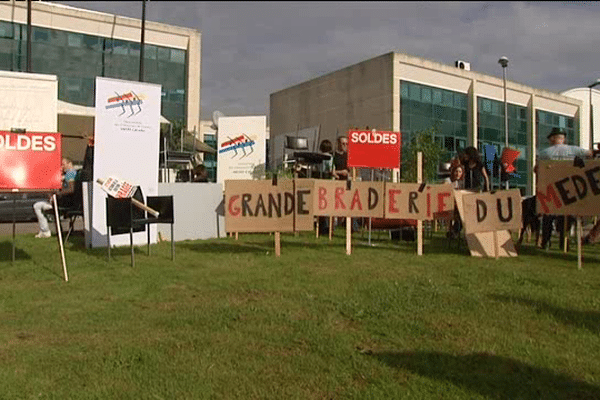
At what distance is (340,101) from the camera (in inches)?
2201

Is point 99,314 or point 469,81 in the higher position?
point 469,81

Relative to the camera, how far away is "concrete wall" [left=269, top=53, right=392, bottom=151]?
5047cm

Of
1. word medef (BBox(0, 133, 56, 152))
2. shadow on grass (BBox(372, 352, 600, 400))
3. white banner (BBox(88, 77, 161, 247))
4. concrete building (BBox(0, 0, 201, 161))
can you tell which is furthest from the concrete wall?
shadow on grass (BBox(372, 352, 600, 400))

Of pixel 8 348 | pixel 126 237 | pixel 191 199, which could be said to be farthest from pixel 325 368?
pixel 191 199

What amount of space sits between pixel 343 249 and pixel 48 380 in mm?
6593

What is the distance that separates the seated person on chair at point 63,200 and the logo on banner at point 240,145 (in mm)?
4430

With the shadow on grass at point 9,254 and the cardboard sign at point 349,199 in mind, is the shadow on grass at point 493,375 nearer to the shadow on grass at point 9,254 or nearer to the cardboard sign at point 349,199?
the cardboard sign at point 349,199

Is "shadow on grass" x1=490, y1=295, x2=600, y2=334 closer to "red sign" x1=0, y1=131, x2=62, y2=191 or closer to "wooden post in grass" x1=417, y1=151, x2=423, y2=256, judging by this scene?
"wooden post in grass" x1=417, y1=151, x2=423, y2=256

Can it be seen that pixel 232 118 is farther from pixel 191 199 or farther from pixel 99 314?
pixel 99 314

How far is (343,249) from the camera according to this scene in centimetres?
1016

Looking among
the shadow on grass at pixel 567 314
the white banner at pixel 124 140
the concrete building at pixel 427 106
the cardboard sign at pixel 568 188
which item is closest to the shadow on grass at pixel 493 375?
the shadow on grass at pixel 567 314

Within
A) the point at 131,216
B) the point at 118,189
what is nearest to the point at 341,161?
the point at 118,189

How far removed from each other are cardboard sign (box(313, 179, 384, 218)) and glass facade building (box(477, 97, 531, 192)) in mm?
47334

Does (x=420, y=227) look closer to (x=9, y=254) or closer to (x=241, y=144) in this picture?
(x=9, y=254)
